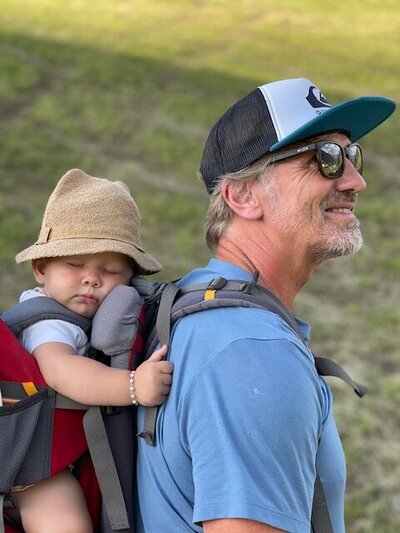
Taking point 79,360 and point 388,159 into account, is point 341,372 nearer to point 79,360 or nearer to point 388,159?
point 79,360

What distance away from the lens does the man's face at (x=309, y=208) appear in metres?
2.44

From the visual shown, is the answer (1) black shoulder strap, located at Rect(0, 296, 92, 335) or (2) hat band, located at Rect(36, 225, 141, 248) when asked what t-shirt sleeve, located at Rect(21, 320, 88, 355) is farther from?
(2) hat band, located at Rect(36, 225, 141, 248)

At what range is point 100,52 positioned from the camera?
14875 millimetres

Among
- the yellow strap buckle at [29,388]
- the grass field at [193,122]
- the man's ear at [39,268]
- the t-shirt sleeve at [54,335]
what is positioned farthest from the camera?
the grass field at [193,122]

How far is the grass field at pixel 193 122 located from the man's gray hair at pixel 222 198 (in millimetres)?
3462

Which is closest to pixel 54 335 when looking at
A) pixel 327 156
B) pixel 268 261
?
pixel 268 261

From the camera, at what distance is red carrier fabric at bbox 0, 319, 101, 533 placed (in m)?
2.15

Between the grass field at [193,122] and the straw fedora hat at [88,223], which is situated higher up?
the straw fedora hat at [88,223]

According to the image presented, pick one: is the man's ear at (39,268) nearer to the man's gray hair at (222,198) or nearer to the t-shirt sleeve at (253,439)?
the man's gray hair at (222,198)

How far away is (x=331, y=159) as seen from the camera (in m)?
2.46

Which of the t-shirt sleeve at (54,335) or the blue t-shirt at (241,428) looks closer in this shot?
the blue t-shirt at (241,428)

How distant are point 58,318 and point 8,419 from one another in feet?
1.08

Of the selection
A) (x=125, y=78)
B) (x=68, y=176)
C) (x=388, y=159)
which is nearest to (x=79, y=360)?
(x=68, y=176)

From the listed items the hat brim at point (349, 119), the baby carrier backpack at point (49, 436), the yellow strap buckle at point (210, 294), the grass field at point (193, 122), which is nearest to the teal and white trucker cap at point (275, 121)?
the hat brim at point (349, 119)
